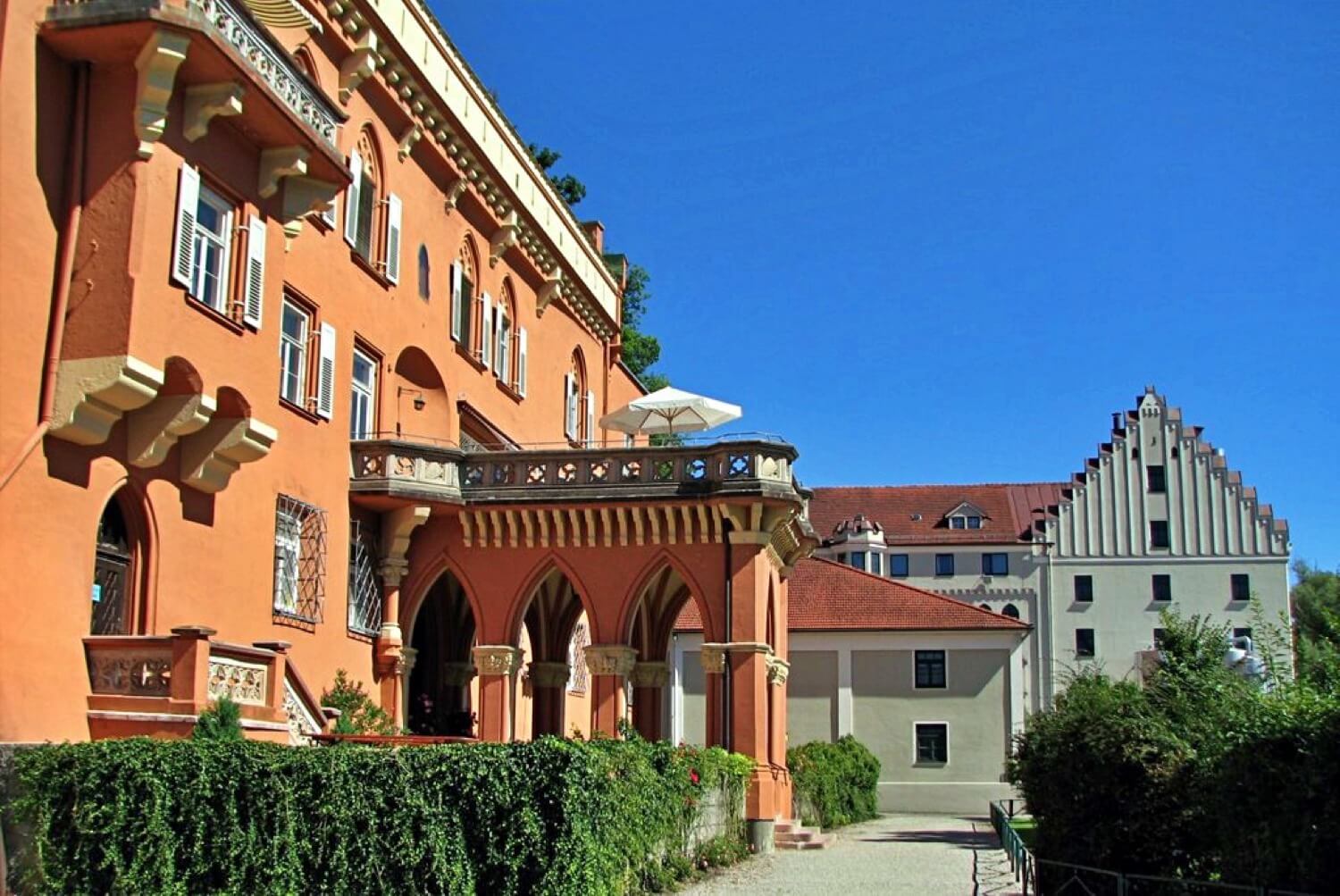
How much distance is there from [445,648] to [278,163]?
45.6ft

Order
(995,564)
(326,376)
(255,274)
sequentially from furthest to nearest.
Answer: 1. (995,564)
2. (326,376)
3. (255,274)

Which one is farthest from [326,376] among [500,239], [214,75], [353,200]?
[500,239]

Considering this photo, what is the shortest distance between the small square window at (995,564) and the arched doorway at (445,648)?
43.7 metres

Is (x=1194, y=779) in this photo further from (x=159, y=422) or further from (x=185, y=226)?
(x=185, y=226)

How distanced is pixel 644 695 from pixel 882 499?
148ft

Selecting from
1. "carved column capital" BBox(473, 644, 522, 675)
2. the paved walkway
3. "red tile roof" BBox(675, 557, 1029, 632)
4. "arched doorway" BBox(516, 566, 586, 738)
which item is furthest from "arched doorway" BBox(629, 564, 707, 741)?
"red tile roof" BBox(675, 557, 1029, 632)

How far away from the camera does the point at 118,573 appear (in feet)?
56.7

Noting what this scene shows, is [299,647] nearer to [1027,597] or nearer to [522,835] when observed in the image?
[522,835]

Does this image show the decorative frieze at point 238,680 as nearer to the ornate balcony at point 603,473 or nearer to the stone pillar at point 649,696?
the ornate balcony at point 603,473

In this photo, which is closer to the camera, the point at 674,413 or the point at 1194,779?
the point at 1194,779

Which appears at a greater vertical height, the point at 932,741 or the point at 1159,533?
the point at 1159,533

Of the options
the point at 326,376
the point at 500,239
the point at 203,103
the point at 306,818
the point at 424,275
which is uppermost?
the point at 500,239

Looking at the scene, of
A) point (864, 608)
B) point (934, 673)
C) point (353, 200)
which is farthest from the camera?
point (864, 608)

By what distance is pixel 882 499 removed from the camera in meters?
76.0
